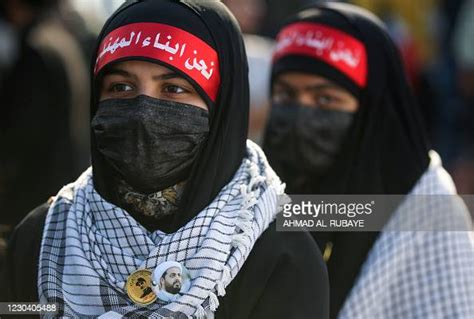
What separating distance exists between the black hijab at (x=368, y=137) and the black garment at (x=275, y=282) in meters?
0.77

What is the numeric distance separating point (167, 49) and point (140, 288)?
64 cm

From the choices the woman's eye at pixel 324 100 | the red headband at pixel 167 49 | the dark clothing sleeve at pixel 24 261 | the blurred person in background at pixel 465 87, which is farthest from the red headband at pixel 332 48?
the blurred person in background at pixel 465 87

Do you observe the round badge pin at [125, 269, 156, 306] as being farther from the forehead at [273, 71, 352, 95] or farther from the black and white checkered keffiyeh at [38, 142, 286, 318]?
the forehead at [273, 71, 352, 95]

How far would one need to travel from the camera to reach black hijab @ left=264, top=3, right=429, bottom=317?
13.6 feet

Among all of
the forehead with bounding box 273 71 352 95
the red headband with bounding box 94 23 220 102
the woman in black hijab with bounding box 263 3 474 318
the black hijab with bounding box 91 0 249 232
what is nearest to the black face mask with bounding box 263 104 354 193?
the woman in black hijab with bounding box 263 3 474 318

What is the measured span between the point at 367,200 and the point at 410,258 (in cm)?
34

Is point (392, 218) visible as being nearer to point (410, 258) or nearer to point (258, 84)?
point (410, 258)

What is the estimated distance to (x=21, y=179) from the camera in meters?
5.94

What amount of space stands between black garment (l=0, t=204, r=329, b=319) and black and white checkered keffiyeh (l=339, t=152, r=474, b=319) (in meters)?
0.72

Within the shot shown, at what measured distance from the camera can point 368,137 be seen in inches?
177

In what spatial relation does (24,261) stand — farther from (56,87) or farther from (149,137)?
(56,87)

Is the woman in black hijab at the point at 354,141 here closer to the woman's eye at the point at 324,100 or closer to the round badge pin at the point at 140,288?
the woman's eye at the point at 324,100

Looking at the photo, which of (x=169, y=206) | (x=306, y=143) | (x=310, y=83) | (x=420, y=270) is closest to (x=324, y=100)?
(x=310, y=83)

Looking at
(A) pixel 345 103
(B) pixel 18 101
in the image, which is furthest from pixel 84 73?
(A) pixel 345 103
